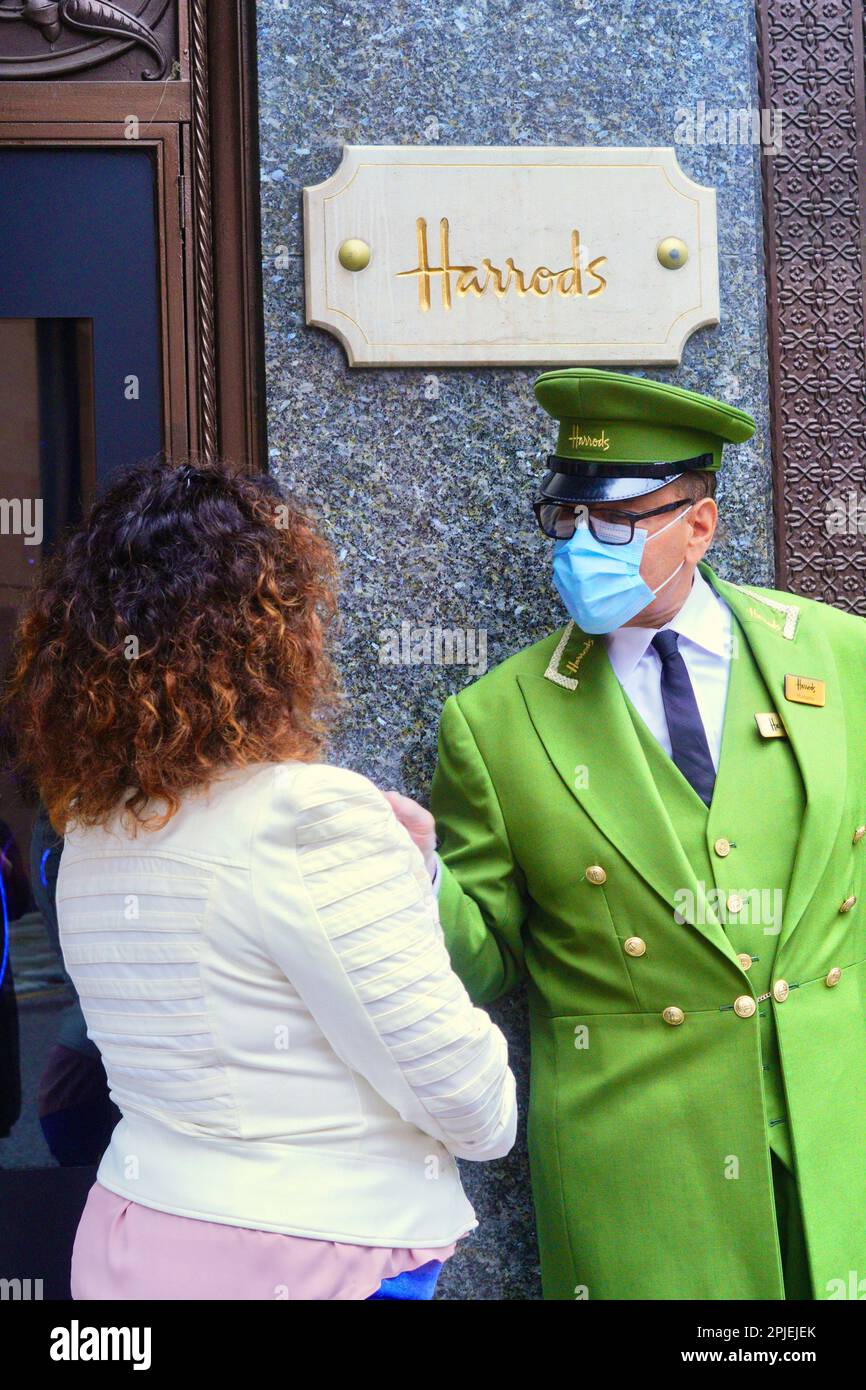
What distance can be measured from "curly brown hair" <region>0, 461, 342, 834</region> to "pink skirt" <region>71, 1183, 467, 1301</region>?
52 centimetres

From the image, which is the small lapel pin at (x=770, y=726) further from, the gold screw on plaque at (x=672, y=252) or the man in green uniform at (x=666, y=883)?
the gold screw on plaque at (x=672, y=252)

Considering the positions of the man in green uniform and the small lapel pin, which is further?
the small lapel pin

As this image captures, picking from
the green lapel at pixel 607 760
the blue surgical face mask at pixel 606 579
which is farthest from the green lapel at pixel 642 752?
the blue surgical face mask at pixel 606 579

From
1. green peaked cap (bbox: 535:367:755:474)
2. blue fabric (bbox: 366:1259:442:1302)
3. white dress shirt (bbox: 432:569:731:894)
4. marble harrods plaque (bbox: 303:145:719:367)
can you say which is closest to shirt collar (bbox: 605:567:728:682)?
white dress shirt (bbox: 432:569:731:894)

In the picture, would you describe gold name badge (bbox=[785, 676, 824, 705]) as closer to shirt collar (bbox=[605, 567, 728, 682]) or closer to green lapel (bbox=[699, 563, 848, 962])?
green lapel (bbox=[699, 563, 848, 962])

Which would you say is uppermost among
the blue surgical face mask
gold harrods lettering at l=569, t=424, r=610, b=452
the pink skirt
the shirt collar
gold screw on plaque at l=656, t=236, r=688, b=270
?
gold screw on plaque at l=656, t=236, r=688, b=270

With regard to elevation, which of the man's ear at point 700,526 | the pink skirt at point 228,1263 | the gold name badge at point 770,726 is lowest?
the pink skirt at point 228,1263

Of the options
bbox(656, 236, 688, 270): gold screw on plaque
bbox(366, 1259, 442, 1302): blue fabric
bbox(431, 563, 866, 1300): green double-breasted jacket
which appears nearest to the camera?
bbox(366, 1259, 442, 1302): blue fabric

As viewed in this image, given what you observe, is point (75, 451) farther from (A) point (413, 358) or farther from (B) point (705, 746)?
(B) point (705, 746)

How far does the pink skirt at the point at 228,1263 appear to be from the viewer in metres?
1.64

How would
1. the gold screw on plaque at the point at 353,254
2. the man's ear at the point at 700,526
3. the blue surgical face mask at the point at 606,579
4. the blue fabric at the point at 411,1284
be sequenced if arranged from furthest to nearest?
1. the gold screw on plaque at the point at 353,254
2. the man's ear at the point at 700,526
3. the blue surgical face mask at the point at 606,579
4. the blue fabric at the point at 411,1284

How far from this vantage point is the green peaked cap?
8.21 ft

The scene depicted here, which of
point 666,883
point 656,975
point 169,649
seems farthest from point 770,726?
point 169,649

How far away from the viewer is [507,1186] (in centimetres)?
286
